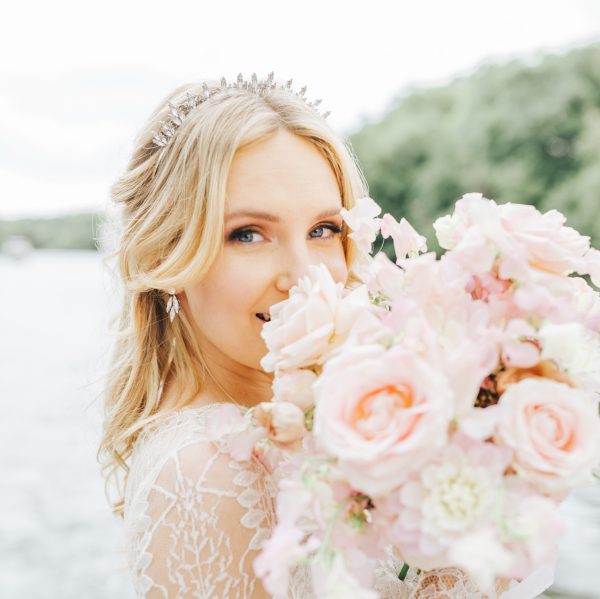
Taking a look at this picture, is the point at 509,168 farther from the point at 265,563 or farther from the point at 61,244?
the point at 61,244

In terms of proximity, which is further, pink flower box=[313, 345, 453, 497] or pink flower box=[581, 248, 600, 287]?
pink flower box=[581, 248, 600, 287]

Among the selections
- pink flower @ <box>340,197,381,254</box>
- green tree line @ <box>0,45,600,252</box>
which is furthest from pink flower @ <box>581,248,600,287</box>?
green tree line @ <box>0,45,600,252</box>

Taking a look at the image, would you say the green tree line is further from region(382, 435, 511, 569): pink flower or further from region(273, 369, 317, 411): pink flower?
region(382, 435, 511, 569): pink flower

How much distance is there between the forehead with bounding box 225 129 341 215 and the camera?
1.94 metres

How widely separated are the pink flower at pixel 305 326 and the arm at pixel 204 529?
0.48 meters

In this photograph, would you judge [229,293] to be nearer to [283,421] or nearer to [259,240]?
[259,240]

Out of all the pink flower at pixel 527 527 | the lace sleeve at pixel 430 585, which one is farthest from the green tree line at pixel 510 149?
the pink flower at pixel 527 527

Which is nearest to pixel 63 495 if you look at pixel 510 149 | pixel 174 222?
pixel 174 222

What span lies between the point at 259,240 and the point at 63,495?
8.76 metres

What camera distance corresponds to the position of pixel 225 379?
218 cm

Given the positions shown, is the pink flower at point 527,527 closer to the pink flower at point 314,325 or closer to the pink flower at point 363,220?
the pink flower at point 314,325

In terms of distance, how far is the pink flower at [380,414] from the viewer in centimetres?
100

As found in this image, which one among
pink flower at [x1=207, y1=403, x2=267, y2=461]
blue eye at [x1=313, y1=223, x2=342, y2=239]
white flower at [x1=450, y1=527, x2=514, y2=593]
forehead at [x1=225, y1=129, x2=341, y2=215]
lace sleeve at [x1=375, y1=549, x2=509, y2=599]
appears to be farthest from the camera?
blue eye at [x1=313, y1=223, x2=342, y2=239]

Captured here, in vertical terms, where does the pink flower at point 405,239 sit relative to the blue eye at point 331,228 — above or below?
below
